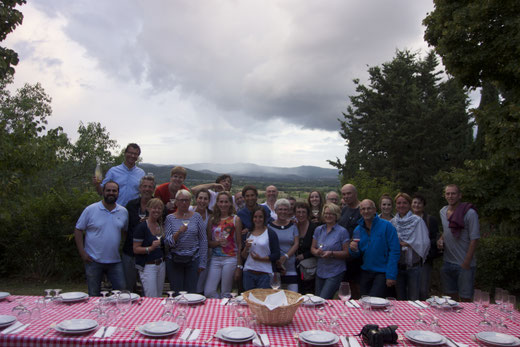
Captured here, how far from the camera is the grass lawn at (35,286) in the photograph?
7988mm

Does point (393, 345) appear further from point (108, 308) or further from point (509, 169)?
point (509, 169)

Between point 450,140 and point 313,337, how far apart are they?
2605 cm

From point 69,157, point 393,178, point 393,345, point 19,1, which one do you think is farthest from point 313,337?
point 69,157

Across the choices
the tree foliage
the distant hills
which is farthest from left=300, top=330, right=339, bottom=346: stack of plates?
the tree foliage

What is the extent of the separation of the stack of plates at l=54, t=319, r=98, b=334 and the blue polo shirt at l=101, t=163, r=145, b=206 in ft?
9.80

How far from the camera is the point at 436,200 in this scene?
21047 mm

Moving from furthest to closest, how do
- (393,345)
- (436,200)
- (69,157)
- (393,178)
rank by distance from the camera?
(69,157) → (393,178) → (436,200) → (393,345)

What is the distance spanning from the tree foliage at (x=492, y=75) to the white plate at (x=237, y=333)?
7097mm

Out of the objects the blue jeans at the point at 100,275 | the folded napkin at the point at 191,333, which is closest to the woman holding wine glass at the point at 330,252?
the folded napkin at the point at 191,333

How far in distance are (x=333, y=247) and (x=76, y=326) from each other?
3.32 meters

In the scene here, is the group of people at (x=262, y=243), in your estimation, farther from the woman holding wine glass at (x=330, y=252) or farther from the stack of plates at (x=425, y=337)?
the stack of plates at (x=425, y=337)

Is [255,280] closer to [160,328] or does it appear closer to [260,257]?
[260,257]

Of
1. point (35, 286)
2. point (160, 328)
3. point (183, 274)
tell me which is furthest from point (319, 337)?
point (35, 286)

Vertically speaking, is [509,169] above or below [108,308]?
above
